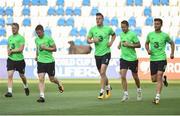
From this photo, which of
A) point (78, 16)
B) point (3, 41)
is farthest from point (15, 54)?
point (78, 16)

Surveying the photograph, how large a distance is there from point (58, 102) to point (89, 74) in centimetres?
1147

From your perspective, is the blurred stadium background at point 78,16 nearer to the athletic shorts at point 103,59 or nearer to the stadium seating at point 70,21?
the stadium seating at point 70,21

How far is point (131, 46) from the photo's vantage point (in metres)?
14.9

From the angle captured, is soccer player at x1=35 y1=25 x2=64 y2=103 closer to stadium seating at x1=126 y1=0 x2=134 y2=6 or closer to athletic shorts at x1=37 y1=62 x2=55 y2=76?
athletic shorts at x1=37 y1=62 x2=55 y2=76

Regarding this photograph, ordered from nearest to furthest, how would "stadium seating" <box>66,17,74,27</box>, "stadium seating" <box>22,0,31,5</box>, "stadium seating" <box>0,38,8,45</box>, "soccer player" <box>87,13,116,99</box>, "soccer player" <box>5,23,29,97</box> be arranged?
"soccer player" <box>87,13,116,99</box>
"soccer player" <box>5,23,29,97</box>
"stadium seating" <box>0,38,8,45</box>
"stadium seating" <box>66,17,74,27</box>
"stadium seating" <box>22,0,31,5</box>

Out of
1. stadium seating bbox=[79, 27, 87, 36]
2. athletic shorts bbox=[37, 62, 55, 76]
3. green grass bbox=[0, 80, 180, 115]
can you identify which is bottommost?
green grass bbox=[0, 80, 180, 115]

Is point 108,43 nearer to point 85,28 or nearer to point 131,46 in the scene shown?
point 131,46

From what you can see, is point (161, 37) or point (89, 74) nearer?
point (161, 37)

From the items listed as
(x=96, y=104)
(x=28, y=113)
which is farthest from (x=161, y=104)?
(x=28, y=113)

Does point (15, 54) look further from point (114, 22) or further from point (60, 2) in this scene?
point (60, 2)

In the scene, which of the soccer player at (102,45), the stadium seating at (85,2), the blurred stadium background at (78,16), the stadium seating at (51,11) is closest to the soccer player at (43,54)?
the soccer player at (102,45)

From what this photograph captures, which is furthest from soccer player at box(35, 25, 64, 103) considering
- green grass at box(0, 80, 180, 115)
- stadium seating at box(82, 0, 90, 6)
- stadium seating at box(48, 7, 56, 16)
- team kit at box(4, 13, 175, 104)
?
stadium seating at box(82, 0, 90, 6)

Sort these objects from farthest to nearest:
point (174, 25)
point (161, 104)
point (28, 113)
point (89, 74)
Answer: point (174, 25) < point (89, 74) < point (161, 104) < point (28, 113)

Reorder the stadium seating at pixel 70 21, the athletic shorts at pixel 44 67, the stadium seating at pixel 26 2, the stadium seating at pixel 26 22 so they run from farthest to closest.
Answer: the stadium seating at pixel 26 2
the stadium seating at pixel 26 22
the stadium seating at pixel 70 21
the athletic shorts at pixel 44 67
